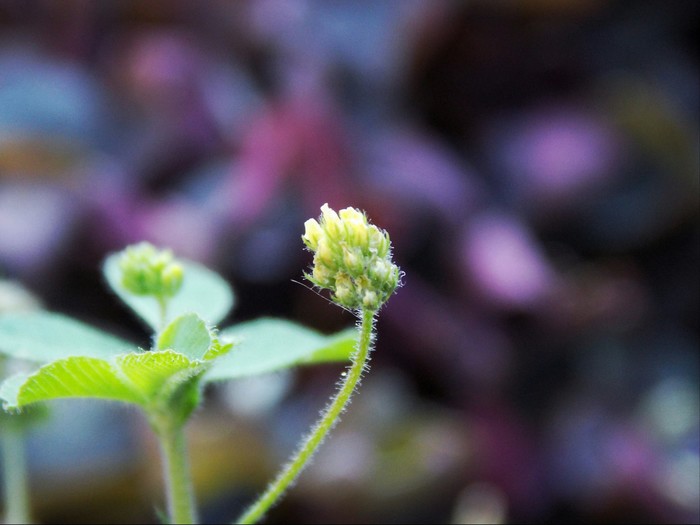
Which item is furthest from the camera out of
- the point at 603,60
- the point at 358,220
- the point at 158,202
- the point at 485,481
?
the point at 603,60

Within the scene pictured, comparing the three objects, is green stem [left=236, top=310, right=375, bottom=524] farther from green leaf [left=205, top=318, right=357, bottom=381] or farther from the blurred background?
the blurred background

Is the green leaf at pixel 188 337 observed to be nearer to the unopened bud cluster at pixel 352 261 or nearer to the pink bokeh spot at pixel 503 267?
the unopened bud cluster at pixel 352 261

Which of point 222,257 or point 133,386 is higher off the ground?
point 222,257

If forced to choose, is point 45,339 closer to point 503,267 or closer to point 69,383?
point 69,383

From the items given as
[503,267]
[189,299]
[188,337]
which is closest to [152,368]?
[188,337]

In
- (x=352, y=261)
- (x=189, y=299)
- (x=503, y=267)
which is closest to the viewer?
(x=352, y=261)

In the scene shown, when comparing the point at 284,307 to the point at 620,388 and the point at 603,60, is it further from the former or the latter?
the point at 603,60

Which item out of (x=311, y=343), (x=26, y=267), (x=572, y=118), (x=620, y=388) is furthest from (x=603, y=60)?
(x=311, y=343)
